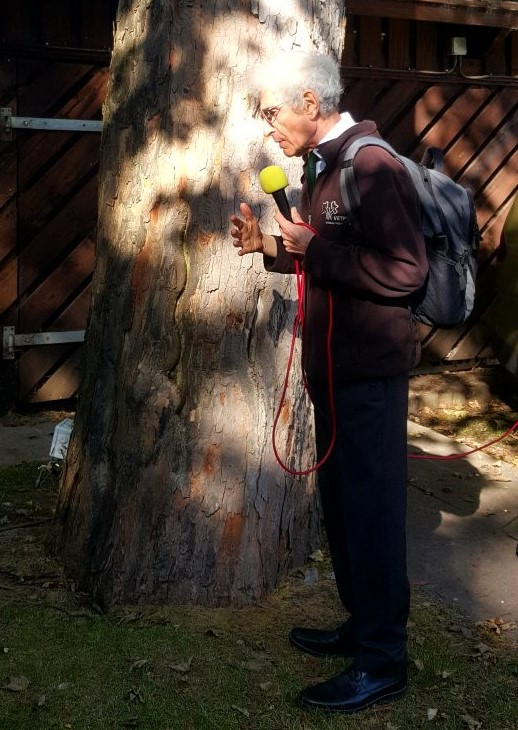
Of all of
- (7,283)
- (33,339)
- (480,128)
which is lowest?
(33,339)

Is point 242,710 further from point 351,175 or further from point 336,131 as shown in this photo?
point 336,131

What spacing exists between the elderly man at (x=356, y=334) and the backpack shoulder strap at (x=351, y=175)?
3 cm

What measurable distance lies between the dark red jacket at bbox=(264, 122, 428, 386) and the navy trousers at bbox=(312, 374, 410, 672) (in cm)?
9

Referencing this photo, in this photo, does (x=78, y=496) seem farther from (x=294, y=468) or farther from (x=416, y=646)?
(x=416, y=646)

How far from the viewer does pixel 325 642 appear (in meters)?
4.16

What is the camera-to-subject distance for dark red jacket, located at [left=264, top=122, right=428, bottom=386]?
10.9ft

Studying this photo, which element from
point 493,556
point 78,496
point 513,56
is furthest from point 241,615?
point 513,56

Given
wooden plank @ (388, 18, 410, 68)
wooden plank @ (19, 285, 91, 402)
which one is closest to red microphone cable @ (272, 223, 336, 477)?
wooden plank @ (19, 285, 91, 402)

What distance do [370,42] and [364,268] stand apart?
213 inches

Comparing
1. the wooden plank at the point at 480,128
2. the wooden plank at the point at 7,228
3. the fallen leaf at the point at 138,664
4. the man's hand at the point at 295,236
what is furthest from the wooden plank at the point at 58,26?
the fallen leaf at the point at 138,664

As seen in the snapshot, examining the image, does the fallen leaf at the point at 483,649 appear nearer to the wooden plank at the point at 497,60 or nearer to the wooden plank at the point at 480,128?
the wooden plank at the point at 480,128

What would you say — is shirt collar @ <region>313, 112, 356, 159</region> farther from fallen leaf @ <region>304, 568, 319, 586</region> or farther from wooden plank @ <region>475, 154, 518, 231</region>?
wooden plank @ <region>475, 154, 518, 231</region>

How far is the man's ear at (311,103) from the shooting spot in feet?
11.4

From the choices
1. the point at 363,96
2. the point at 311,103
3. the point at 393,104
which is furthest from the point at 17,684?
the point at 393,104
